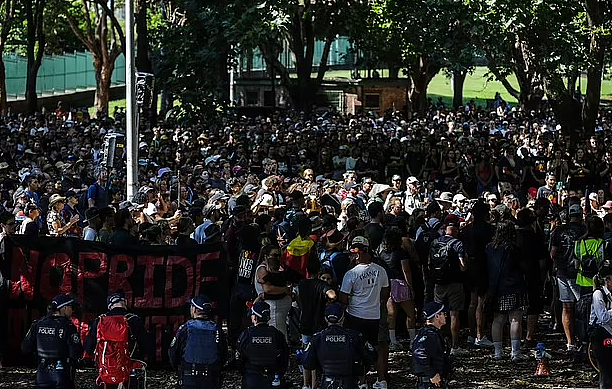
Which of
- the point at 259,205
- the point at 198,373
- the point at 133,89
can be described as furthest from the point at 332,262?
the point at 133,89

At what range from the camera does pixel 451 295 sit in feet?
43.8

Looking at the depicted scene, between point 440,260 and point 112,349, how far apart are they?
167 inches

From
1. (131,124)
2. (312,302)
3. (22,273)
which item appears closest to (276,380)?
(312,302)

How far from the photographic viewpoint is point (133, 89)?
768 inches

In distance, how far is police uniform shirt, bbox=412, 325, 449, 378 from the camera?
9.83m

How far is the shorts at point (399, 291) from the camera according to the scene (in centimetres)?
1311

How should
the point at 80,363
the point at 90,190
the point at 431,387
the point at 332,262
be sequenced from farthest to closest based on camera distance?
the point at 90,190 → the point at 332,262 → the point at 80,363 → the point at 431,387

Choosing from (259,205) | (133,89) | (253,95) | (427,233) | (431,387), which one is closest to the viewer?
(431,387)

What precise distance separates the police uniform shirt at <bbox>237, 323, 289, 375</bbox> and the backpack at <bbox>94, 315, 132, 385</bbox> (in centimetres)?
104

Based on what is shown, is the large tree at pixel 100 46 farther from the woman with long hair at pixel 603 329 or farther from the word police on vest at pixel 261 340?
the word police on vest at pixel 261 340

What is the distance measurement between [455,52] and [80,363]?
1706 centimetres

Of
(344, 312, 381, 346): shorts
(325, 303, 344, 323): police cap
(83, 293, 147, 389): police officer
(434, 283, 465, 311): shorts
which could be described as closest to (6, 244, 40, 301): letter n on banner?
(83, 293, 147, 389): police officer

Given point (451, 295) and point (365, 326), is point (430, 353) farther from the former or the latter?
point (451, 295)

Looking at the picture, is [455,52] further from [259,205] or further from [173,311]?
[173,311]
